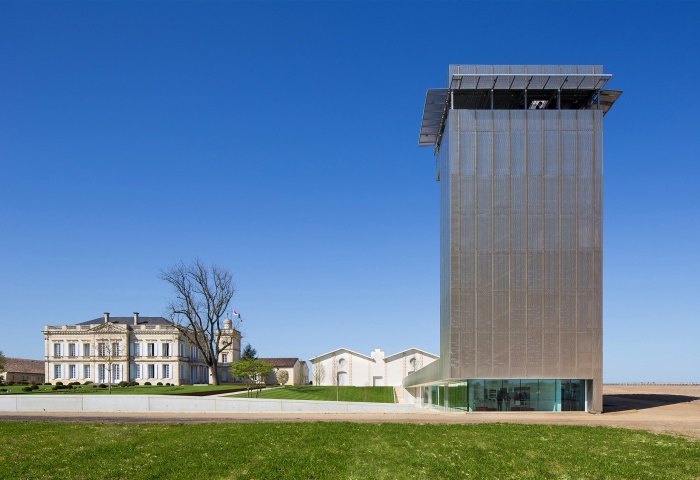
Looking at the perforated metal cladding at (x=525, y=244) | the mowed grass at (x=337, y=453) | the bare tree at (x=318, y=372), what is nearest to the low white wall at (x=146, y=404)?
the perforated metal cladding at (x=525, y=244)

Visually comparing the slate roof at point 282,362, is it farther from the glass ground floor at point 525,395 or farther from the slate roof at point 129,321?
the glass ground floor at point 525,395

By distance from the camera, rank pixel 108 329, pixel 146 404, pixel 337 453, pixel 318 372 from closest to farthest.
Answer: pixel 337 453
pixel 146 404
pixel 108 329
pixel 318 372

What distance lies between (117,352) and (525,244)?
8592 cm

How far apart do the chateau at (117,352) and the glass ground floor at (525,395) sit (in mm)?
76302

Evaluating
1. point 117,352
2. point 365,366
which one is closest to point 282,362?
point 365,366

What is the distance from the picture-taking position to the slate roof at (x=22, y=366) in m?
118

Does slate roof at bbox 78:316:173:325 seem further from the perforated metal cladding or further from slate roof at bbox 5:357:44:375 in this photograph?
the perforated metal cladding

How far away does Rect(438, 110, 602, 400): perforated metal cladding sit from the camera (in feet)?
139

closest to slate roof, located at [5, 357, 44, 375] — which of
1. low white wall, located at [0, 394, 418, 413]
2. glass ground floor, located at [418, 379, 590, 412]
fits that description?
low white wall, located at [0, 394, 418, 413]

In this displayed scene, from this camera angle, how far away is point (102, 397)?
142 ft

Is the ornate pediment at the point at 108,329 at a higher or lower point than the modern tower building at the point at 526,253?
lower

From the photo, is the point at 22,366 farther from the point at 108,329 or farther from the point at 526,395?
the point at 526,395

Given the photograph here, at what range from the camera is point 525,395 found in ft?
139

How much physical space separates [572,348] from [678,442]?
1926cm
